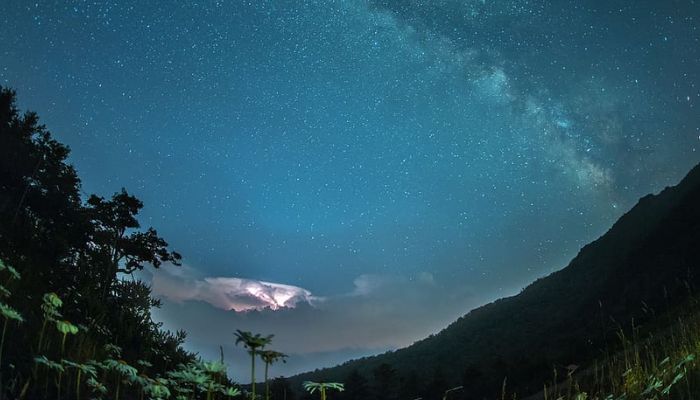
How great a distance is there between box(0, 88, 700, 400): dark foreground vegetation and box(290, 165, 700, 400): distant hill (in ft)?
0.83

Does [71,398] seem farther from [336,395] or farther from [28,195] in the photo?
[336,395]

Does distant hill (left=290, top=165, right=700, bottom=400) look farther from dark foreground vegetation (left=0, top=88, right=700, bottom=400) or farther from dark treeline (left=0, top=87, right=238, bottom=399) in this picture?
dark treeline (left=0, top=87, right=238, bottom=399)

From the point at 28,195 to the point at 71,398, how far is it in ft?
46.2

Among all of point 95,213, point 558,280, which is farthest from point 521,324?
point 95,213

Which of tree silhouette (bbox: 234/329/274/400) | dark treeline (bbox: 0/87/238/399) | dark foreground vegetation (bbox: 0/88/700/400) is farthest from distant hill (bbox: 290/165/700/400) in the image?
tree silhouette (bbox: 234/329/274/400)

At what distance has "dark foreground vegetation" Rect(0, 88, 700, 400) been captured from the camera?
398 centimetres

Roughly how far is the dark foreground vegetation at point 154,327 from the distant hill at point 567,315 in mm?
253

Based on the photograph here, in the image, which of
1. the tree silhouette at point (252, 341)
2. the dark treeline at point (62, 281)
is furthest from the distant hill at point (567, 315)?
the tree silhouette at point (252, 341)

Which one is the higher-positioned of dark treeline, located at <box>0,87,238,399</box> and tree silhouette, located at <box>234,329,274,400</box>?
dark treeline, located at <box>0,87,238,399</box>

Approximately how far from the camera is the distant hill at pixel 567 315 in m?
24.9

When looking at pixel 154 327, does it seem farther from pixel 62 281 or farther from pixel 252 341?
pixel 252 341

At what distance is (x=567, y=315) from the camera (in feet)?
170

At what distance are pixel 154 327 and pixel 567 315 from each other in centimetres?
4985

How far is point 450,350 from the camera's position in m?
57.1
